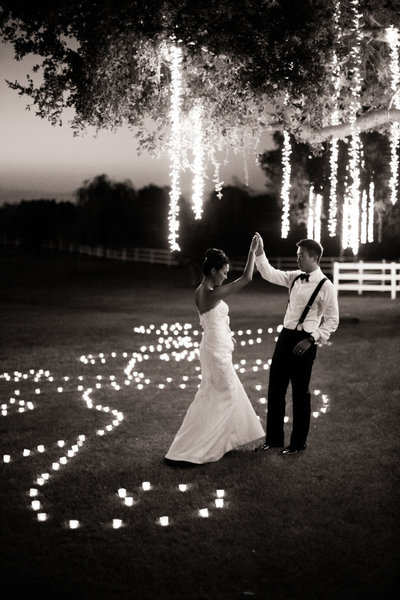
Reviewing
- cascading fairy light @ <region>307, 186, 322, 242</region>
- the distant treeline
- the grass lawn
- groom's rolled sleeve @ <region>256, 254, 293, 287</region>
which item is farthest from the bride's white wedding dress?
the distant treeline

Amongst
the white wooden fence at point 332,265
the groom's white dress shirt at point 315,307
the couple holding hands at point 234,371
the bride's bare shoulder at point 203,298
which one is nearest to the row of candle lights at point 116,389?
the couple holding hands at point 234,371

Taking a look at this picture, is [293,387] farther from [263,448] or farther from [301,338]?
[263,448]

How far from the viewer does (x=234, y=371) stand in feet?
23.2

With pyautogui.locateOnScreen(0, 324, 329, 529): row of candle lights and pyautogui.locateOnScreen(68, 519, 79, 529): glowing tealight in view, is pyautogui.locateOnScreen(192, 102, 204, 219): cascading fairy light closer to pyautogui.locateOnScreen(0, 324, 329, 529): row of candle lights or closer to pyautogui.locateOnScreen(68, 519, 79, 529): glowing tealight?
pyautogui.locateOnScreen(0, 324, 329, 529): row of candle lights

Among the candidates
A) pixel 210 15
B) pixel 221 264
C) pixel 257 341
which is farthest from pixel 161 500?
pixel 257 341

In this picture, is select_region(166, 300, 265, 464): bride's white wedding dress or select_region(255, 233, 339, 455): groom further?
select_region(255, 233, 339, 455): groom

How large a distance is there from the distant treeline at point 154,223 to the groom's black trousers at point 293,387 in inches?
1313

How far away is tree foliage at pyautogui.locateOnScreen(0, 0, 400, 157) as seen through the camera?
9.57 meters

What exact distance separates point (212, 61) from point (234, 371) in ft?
18.3

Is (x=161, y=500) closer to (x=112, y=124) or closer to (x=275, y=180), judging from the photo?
(x=112, y=124)

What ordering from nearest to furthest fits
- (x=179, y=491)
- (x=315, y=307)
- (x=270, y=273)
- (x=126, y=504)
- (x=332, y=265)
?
(x=126, y=504) < (x=179, y=491) < (x=315, y=307) < (x=270, y=273) < (x=332, y=265)

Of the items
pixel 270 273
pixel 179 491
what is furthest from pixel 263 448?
pixel 270 273

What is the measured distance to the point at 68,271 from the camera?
135 feet

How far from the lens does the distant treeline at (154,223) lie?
4888cm
